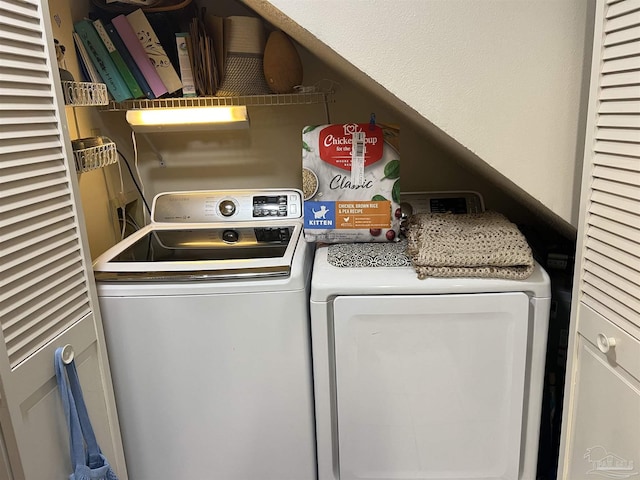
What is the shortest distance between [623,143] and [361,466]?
1.16m

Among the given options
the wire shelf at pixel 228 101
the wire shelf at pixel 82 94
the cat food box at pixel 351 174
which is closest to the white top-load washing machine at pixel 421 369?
the cat food box at pixel 351 174

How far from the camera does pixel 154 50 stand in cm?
193

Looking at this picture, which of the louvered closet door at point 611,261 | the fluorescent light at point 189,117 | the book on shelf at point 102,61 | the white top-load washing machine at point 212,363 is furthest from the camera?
the fluorescent light at point 189,117

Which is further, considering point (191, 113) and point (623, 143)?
point (191, 113)

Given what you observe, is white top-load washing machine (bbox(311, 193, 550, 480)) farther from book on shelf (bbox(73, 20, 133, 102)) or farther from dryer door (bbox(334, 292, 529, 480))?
book on shelf (bbox(73, 20, 133, 102))

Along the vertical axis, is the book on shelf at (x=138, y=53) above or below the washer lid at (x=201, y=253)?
above

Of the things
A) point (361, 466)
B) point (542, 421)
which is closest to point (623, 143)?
point (542, 421)

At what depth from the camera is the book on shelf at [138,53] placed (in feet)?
6.19

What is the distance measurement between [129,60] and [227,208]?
64 cm

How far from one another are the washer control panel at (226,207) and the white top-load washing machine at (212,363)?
316 millimetres

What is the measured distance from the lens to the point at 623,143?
43.3 inches

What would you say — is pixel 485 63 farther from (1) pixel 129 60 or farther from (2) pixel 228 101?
(1) pixel 129 60

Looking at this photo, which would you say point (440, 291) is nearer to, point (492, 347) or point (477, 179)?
point (492, 347)

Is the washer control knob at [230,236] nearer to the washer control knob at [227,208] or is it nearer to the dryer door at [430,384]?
the washer control knob at [227,208]
